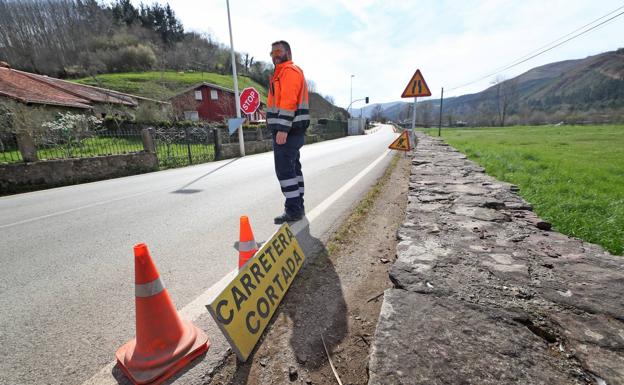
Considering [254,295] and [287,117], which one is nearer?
[254,295]

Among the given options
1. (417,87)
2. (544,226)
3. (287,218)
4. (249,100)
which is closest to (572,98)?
(249,100)

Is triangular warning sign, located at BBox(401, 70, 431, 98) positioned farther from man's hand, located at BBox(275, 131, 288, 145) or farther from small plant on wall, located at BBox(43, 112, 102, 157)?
small plant on wall, located at BBox(43, 112, 102, 157)

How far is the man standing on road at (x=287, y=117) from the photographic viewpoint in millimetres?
3246

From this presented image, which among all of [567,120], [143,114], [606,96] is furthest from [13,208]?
[606,96]

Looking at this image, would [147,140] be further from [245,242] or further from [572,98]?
[572,98]

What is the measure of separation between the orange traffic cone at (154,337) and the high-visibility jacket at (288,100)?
218cm

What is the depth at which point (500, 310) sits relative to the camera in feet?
4.72

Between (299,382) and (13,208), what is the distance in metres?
7.01

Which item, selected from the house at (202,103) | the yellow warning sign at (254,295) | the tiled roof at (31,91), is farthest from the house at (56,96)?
the yellow warning sign at (254,295)

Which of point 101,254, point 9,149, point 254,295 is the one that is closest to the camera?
point 254,295

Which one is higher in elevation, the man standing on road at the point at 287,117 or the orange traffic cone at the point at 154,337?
the man standing on road at the point at 287,117

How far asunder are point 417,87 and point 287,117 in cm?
579

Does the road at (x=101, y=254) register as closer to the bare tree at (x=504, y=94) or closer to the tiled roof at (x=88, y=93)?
the tiled roof at (x=88, y=93)

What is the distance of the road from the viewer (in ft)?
5.51
